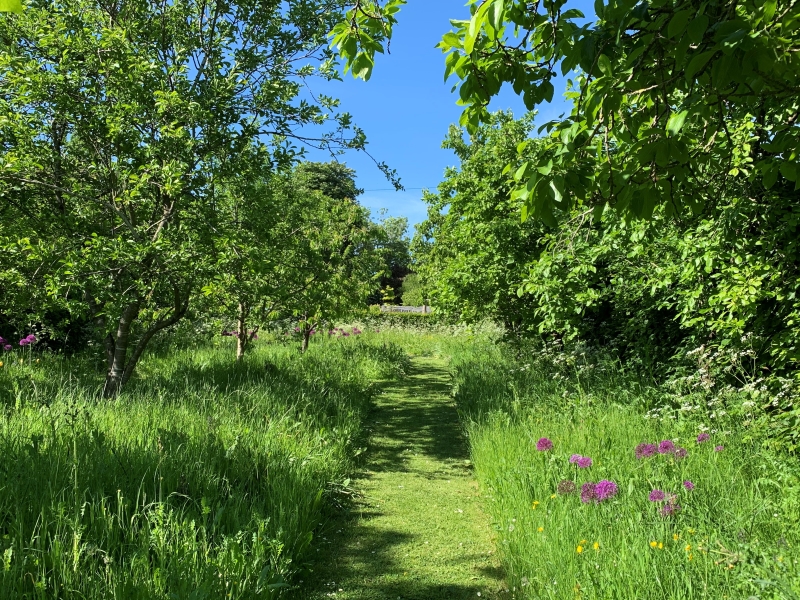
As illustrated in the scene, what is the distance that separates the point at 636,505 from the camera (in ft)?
9.87

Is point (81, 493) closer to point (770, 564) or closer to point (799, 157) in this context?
point (770, 564)

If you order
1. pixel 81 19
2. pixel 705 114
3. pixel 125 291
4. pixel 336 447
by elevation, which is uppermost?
pixel 81 19

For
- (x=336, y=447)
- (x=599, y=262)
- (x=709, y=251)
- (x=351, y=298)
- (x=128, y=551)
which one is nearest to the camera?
(x=128, y=551)

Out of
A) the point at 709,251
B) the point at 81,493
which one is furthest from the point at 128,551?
the point at 709,251

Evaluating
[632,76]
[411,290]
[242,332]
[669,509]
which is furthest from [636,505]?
[411,290]

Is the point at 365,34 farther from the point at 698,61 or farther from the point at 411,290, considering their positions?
the point at 411,290

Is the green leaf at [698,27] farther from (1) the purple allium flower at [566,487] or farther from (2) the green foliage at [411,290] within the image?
(2) the green foliage at [411,290]

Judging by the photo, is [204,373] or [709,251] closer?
[709,251]

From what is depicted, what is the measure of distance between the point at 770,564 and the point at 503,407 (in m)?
4.22

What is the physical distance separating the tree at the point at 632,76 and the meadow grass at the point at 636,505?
1647 mm

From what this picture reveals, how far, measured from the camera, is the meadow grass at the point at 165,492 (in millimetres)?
2422

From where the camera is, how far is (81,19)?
17.6ft

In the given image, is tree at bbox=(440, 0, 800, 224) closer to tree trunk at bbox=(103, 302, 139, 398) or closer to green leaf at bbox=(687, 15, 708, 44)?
green leaf at bbox=(687, 15, 708, 44)

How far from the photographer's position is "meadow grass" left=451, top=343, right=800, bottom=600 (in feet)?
7.52
